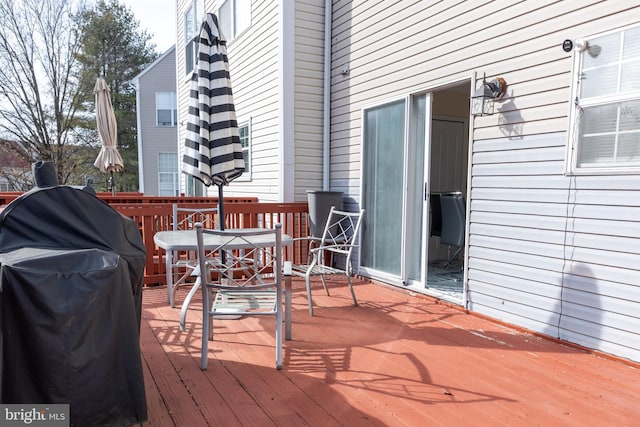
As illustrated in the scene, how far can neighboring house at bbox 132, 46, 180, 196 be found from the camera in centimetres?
1475

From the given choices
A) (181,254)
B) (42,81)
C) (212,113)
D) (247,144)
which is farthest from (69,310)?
(42,81)

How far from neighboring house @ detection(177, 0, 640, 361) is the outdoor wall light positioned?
59 millimetres

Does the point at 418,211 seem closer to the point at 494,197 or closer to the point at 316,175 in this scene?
the point at 494,197

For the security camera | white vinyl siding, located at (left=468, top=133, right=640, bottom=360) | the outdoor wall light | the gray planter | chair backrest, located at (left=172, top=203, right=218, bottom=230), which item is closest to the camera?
white vinyl siding, located at (left=468, top=133, right=640, bottom=360)

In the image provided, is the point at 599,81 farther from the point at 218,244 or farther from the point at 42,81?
the point at 42,81

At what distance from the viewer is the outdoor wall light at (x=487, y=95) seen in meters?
3.24

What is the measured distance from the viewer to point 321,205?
4.99 m

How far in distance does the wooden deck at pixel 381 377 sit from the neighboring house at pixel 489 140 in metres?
0.45

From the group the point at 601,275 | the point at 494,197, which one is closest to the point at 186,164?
the point at 494,197

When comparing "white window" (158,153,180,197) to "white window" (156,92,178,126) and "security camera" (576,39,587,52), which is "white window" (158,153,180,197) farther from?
"security camera" (576,39,587,52)

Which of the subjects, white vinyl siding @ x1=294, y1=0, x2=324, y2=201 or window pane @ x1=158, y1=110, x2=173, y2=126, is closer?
white vinyl siding @ x1=294, y1=0, x2=324, y2=201

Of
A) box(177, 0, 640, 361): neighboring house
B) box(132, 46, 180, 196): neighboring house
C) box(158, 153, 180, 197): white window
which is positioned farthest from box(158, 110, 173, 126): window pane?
box(177, 0, 640, 361): neighboring house

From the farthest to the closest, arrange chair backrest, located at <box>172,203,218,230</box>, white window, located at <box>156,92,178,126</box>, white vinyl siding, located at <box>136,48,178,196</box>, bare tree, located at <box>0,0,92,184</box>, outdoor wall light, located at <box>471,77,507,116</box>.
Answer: white window, located at <box>156,92,178,126</box>
bare tree, located at <box>0,0,92,184</box>
white vinyl siding, located at <box>136,48,178,196</box>
chair backrest, located at <box>172,203,218,230</box>
outdoor wall light, located at <box>471,77,507,116</box>

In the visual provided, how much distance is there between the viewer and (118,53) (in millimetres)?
18125
